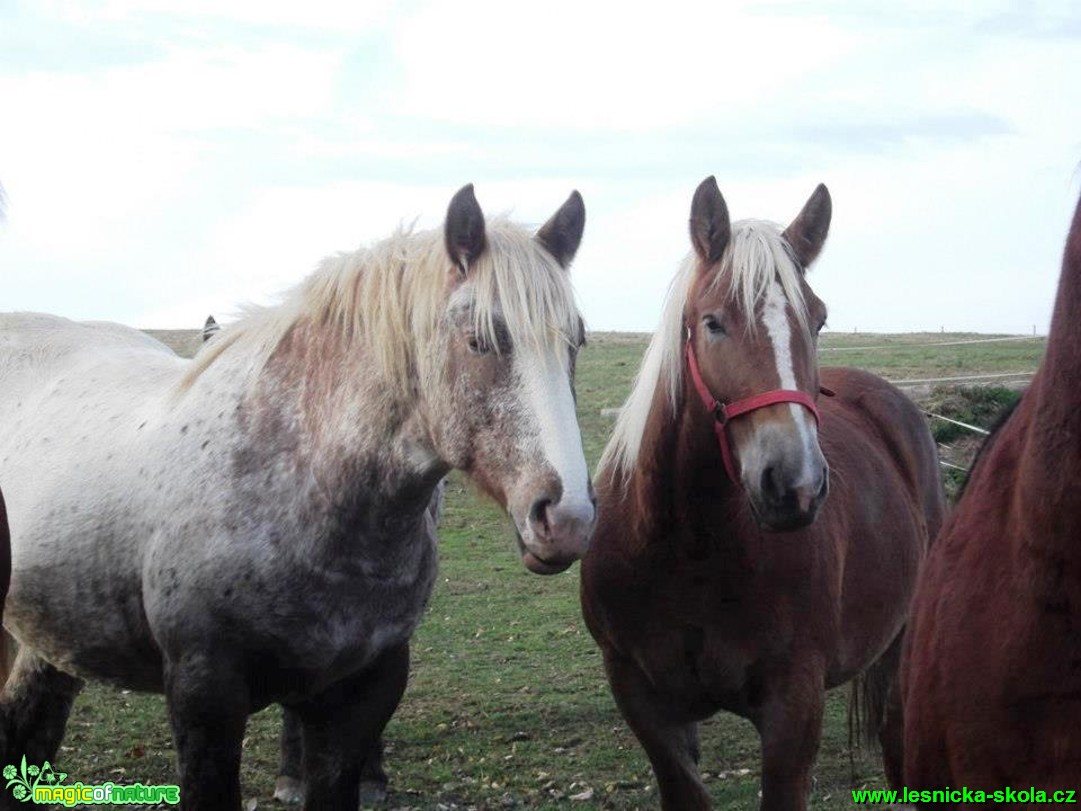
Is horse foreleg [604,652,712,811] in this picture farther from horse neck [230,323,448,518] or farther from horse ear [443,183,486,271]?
horse ear [443,183,486,271]

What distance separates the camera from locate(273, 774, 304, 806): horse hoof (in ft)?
17.7

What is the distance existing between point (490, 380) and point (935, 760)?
145 centimetres

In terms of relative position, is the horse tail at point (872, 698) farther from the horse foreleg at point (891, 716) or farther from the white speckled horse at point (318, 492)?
the white speckled horse at point (318, 492)

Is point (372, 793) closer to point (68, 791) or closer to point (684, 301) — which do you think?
point (68, 791)

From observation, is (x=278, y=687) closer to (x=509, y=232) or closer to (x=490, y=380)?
(x=490, y=380)

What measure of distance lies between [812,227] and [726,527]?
1.10 metres

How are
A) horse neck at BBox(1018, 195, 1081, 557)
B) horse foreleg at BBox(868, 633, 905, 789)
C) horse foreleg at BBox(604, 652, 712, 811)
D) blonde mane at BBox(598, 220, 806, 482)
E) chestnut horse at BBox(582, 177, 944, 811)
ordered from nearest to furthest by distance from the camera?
1. horse neck at BBox(1018, 195, 1081, 557)
2. chestnut horse at BBox(582, 177, 944, 811)
3. blonde mane at BBox(598, 220, 806, 482)
4. horse foreleg at BBox(604, 652, 712, 811)
5. horse foreleg at BBox(868, 633, 905, 789)

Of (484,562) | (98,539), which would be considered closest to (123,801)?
(98,539)

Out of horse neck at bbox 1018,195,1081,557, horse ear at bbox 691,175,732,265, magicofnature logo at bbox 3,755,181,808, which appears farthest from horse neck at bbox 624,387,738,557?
magicofnature logo at bbox 3,755,181,808

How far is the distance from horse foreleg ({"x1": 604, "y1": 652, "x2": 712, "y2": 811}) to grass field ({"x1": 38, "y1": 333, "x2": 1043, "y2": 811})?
1032 mm

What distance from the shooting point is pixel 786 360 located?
12.6 feet

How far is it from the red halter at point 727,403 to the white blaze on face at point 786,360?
0.03m

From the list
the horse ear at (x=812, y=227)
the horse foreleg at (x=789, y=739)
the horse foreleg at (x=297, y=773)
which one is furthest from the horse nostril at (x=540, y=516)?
the horse foreleg at (x=297, y=773)

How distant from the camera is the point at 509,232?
3.60m
